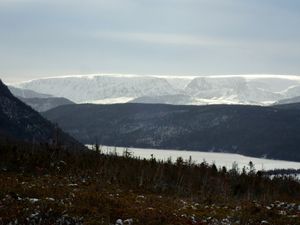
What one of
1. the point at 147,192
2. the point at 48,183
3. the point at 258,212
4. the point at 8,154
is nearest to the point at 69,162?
the point at 8,154

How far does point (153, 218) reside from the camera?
21.8 metres


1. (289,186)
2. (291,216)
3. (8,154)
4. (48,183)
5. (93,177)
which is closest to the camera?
(291,216)

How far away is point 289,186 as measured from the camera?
70.2 meters

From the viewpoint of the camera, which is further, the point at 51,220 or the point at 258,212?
the point at 258,212

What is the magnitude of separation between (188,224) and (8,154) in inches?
1044

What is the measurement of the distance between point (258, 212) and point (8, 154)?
25.5 m

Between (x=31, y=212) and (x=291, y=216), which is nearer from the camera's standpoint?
(x=31, y=212)

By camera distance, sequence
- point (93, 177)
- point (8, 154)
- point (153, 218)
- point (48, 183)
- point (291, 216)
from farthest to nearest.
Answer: point (8, 154) < point (93, 177) < point (48, 183) < point (291, 216) < point (153, 218)

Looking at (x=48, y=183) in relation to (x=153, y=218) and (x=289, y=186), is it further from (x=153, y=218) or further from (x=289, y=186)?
(x=289, y=186)

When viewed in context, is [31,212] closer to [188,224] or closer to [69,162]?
[188,224]

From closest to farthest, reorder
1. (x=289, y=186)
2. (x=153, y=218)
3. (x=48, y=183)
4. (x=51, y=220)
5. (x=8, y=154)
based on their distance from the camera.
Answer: (x=51, y=220)
(x=153, y=218)
(x=48, y=183)
(x=8, y=154)
(x=289, y=186)

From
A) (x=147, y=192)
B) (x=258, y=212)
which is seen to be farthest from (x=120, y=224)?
(x=147, y=192)

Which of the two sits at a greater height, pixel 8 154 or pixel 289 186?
pixel 8 154

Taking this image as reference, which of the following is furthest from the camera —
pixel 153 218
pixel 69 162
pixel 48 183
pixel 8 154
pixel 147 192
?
pixel 69 162
